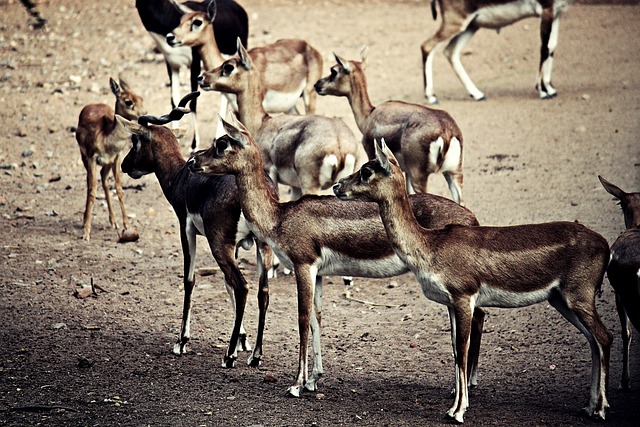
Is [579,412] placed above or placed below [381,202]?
below

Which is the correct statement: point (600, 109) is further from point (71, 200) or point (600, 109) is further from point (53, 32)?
point (53, 32)

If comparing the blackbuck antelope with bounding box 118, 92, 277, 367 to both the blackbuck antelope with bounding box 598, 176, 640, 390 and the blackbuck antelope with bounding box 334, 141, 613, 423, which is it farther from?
the blackbuck antelope with bounding box 598, 176, 640, 390

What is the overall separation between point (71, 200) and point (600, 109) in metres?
6.72

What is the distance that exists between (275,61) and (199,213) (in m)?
4.52

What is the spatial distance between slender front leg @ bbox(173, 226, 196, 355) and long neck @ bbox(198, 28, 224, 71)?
163 inches

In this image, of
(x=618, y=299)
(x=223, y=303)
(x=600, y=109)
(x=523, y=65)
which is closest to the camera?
(x=618, y=299)

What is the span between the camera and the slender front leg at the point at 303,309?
6.37m

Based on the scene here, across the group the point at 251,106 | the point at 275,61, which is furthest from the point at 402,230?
the point at 275,61

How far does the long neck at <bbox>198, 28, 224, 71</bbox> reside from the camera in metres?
11.1

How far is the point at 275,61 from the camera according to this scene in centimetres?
1138

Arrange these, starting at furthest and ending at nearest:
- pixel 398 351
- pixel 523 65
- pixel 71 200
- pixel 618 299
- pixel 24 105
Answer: pixel 523 65 → pixel 24 105 → pixel 71 200 → pixel 398 351 → pixel 618 299

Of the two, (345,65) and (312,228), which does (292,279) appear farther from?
(312,228)

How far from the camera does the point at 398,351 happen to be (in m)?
7.36

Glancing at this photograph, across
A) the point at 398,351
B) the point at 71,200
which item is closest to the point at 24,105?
the point at 71,200
